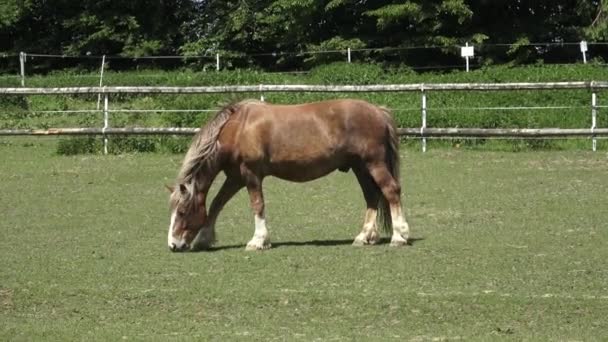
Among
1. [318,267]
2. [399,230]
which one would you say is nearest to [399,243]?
[399,230]

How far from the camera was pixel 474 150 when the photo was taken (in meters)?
20.3

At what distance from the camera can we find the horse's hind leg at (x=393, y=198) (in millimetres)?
10547

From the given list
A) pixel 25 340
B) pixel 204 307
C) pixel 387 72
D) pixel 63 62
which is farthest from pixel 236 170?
pixel 63 62

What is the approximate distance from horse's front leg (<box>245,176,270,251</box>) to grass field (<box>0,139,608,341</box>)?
5.7 inches

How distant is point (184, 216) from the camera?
34.8 feet

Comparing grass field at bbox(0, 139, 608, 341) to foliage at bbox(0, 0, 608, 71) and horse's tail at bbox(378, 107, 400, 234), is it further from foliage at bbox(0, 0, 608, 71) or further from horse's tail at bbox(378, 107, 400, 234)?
foliage at bbox(0, 0, 608, 71)

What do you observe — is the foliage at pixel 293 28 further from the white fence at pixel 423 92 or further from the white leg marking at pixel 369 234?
the white leg marking at pixel 369 234

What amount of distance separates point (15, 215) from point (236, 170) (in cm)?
393

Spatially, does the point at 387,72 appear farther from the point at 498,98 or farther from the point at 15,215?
the point at 15,215

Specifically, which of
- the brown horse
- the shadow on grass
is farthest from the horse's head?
the shadow on grass

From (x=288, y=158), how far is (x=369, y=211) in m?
0.97

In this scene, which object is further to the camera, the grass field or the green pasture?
the green pasture

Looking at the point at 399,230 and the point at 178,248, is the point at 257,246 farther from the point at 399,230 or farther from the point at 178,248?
the point at 399,230

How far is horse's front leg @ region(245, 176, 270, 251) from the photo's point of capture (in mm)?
10586
